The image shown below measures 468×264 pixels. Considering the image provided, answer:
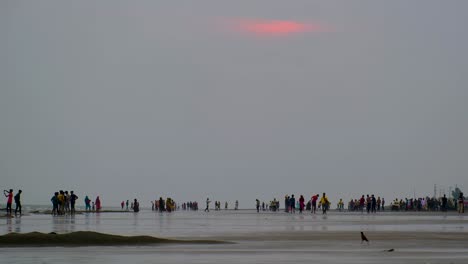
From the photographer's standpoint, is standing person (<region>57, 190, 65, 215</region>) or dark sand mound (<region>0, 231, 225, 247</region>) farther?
standing person (<region>57, 190, 65, 215</region>)

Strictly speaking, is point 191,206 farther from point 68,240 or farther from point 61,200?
point 68,240

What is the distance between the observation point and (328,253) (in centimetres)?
1997

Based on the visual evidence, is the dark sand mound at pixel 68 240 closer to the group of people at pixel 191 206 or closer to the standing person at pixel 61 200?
the standing person at pixel 61 200

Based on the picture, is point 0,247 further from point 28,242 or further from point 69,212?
point 69,212

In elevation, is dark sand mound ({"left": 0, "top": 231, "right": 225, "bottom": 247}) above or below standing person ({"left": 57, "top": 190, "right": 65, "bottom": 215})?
below

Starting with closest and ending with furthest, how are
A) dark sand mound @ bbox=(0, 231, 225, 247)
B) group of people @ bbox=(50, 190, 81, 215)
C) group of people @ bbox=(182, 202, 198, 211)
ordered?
dark sand mound @ bbox=(0, 231, 225, 247) < group of people @ bbox=(50, 190, 81, 215) < group of people @ bbox=(182, 202, 198, 211)

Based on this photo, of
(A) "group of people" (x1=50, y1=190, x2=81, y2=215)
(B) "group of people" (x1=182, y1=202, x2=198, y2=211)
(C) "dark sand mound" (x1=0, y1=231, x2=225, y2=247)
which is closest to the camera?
(C) "dark sand mound" (x1=0, y1=231, x2=225, y2=247)

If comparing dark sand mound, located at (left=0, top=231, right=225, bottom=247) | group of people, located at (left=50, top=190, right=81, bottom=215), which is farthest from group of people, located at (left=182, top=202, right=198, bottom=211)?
dark sand mound, located at (left=0, top=231, right=225, bottom=247)

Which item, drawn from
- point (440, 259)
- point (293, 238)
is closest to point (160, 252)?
point (440, 259)

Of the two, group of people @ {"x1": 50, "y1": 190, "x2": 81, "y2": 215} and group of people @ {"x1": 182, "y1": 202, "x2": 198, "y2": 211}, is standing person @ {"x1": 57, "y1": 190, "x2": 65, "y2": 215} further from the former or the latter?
group of people @ {"x1": 182, "y1": 202, "x2": 198, "y2": 211}

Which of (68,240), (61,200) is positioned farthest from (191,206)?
(68,240)

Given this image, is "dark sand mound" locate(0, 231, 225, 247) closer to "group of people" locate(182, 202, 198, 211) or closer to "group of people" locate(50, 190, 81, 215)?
"group of people" locate(50, 190, 81, 215)

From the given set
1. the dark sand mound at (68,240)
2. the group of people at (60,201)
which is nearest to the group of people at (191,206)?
the group of people at (60,201)

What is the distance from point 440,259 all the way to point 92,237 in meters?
9.60
